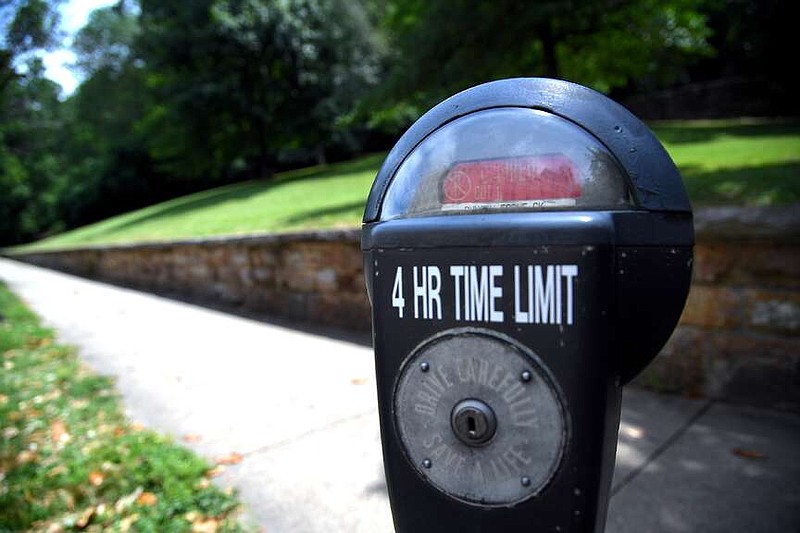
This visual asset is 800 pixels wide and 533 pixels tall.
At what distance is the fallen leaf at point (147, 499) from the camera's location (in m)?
2.42

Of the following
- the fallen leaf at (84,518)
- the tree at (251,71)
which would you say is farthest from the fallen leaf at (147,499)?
the tree at (251,71)

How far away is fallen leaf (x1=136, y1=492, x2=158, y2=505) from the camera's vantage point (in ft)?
7.95

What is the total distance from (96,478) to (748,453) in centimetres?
272

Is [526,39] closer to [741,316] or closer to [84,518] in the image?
[741,316]

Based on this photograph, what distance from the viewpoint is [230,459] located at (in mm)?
2809

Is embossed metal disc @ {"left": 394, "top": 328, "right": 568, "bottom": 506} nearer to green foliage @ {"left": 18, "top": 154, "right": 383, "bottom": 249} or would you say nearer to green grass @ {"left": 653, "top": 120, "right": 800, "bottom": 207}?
green grass @ {"left": 653, "top": 120, "right": 800, "bottom": 207}

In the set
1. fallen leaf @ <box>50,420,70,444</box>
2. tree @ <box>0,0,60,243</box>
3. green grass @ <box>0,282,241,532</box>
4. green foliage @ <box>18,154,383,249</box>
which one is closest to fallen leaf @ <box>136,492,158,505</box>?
green grass @ <box>0,282,241,532</box>

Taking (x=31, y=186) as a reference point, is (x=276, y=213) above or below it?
below

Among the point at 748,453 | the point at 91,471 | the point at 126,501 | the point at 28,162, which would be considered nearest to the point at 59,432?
the point at 91,471

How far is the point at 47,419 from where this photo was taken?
341 cm

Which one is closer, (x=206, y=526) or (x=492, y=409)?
(x=492, y=409)

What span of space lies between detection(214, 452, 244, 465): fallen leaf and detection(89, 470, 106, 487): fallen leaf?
18.3 inches

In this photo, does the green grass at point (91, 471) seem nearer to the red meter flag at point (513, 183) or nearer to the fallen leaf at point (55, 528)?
the fallen leaf at point (55, 528)

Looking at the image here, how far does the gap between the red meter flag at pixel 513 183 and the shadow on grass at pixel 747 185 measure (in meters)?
3.19
